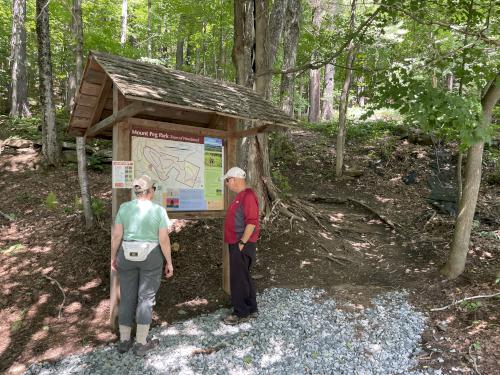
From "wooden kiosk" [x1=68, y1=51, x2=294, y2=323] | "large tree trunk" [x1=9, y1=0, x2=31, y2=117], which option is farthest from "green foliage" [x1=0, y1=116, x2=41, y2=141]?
"wooden kiosk" [x1=68, y1=51, x2=294, y2=323]

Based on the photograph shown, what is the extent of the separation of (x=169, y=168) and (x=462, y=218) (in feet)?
14.9

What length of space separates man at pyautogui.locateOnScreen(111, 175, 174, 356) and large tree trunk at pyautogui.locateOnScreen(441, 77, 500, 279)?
4404 mm

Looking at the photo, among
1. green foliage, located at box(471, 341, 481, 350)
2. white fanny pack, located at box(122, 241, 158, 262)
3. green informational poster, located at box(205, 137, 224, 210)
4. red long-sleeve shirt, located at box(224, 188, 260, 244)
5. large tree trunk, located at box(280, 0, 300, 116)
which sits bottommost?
green foliage, located at box(471, 341, 481, 350)

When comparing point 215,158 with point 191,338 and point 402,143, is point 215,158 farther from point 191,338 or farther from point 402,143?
point 402,143

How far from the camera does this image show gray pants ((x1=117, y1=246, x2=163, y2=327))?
12.1 ft

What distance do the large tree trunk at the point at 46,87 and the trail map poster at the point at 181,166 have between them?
610 centimetres

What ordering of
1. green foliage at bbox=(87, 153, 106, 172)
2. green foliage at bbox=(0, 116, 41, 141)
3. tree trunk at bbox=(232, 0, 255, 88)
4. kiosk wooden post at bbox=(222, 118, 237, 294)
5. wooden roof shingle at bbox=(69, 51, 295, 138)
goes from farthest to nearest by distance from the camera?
green foliage at bbox=(0, 116, 41, 141), green foliage at bbox=(87, 153, 106, 172), tree trunk at bbox=(232, 0, 255, 88), kiosk wooden post at bbox=(222, 118, 237, 294), wooden roof shingle at bbox=(69, 51, 295, 138)

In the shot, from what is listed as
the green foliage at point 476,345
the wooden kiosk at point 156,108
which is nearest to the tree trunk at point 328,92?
the wooden kiosk at point 156,108

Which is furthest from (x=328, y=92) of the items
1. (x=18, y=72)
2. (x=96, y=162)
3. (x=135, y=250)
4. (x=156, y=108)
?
(x=135, y=250)

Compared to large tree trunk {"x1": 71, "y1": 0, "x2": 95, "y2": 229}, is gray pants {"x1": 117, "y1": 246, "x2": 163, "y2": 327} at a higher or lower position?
lower

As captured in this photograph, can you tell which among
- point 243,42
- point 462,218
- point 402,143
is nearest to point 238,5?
point 243,42

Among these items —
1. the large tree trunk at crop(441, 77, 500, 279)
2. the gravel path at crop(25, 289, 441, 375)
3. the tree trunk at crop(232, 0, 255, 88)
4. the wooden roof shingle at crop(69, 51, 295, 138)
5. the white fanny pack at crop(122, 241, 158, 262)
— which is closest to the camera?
the gravel path at crop(25, 289, 441, 375)

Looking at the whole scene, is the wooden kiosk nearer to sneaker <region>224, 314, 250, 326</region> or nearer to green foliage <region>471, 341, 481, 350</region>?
sneaker <region>224, 314, 250, 326</region>

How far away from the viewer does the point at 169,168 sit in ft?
15.4
